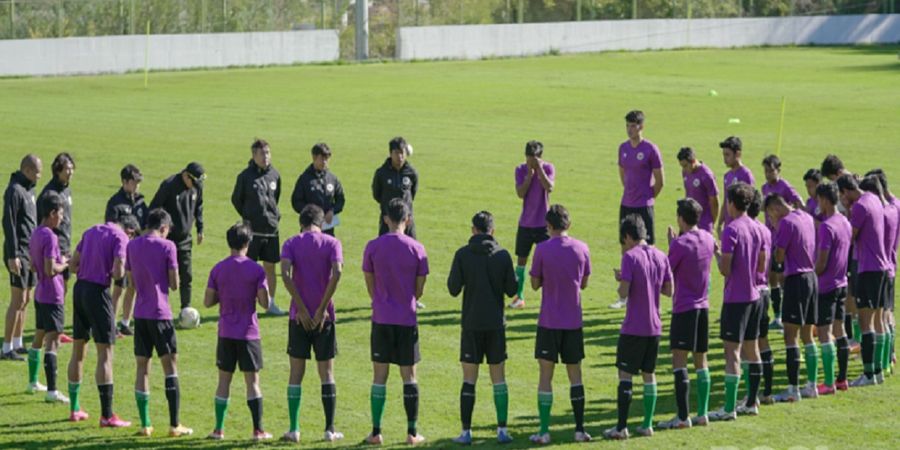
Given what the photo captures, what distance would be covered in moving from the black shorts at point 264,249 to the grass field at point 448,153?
86cm

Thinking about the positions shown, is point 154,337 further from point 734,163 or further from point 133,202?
point 734,163

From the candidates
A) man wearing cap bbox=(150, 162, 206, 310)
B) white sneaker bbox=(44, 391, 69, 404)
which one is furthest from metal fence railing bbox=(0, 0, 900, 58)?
white sneaker bbox=(44, 391, 69, 404)

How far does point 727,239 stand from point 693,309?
770 millimetres

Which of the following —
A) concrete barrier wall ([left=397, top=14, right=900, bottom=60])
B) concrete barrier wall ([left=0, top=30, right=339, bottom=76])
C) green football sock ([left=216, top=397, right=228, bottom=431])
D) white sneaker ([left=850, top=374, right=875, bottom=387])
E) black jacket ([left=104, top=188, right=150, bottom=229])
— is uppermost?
concrete barrier wall ([left=397, top=14, right=900, bottom=60])

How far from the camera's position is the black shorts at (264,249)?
59.6ft

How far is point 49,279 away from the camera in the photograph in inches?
556

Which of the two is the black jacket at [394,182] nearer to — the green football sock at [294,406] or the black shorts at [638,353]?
the green football sock at [294,406]

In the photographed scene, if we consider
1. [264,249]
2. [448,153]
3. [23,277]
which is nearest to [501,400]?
[23,277]

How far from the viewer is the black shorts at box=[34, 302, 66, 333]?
14.1 m

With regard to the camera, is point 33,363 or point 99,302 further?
point 33,363

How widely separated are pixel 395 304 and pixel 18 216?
5.14m

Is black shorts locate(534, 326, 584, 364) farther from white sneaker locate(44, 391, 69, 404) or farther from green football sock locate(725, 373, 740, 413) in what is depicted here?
white sneaker locate(44, 391, 69, 404)

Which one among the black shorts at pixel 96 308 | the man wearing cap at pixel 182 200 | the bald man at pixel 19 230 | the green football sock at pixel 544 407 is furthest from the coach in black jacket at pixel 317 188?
the green football sock at pixel 544 407

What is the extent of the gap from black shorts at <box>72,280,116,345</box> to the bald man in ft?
7.44
